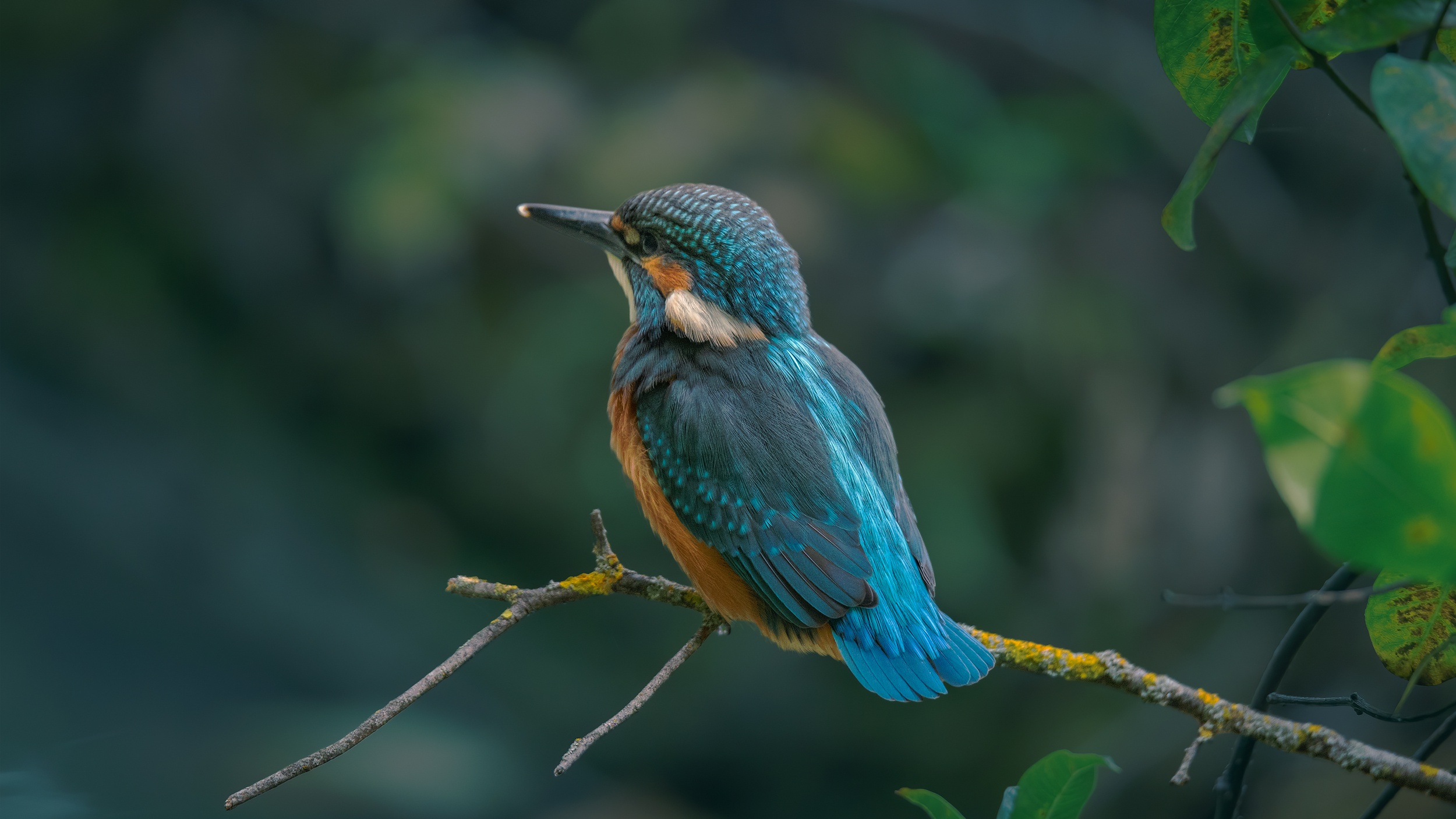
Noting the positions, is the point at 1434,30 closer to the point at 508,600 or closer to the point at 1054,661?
the point at 1054,661

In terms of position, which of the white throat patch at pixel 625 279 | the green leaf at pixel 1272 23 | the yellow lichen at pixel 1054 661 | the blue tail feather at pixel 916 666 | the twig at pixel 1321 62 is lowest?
the blue tail feather at pixel 916 666

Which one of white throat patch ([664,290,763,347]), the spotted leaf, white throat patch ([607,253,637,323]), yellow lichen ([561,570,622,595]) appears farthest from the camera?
white throat patch ([607,253,637,323])

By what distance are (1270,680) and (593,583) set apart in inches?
35.0

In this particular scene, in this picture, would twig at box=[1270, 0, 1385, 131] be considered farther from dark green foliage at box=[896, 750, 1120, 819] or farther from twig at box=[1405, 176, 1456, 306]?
dark green foliage at box=[896, 750, 1120, 819]

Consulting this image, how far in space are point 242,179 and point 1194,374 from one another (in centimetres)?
392

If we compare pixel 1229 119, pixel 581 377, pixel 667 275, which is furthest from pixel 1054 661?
pixel 581 377

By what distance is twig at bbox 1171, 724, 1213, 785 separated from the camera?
965mm

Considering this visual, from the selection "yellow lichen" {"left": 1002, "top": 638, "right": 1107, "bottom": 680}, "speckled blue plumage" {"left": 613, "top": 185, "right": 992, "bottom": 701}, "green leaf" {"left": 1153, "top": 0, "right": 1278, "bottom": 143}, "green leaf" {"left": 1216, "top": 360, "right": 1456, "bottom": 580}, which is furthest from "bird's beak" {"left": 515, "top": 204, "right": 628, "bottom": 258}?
"green leaf" {"left": 1216, "top": 360, "right": 1456, "bottom": 580}

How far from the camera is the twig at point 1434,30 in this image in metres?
0.76

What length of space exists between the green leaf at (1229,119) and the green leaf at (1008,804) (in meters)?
0.50

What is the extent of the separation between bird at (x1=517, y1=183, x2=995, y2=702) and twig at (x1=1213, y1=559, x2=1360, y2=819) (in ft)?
1.86

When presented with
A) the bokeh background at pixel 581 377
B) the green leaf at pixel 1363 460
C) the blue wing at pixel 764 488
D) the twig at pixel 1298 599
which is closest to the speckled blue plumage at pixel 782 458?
the blue wing at pixel 764 488

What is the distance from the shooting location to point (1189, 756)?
41.2 inches

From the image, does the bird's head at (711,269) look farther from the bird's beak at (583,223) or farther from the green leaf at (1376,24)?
the green leaf at (1376,24)
